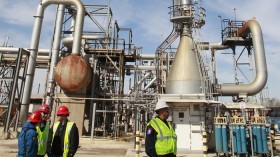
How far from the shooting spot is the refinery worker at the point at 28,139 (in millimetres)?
4344

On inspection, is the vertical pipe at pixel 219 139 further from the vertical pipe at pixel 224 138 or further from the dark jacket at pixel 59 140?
the dark jacket at pixel 59 140

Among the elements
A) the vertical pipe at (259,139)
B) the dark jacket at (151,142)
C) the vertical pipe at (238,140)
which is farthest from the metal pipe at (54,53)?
the dark jacket at (151,142)

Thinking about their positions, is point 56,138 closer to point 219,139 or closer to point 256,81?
point 219,139

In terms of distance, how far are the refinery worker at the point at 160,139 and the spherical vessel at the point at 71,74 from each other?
549 inches

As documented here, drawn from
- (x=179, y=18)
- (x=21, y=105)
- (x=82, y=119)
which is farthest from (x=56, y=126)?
(x=21, y=105)

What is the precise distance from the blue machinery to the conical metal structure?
292cm

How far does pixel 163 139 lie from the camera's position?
12.8ft

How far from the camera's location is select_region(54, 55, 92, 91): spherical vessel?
1716cm

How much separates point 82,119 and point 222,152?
10.6 m

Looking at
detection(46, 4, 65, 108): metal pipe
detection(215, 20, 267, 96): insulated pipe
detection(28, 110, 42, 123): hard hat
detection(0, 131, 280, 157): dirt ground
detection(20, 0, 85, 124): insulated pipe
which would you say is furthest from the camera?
detection(46, 4, 65, 108): metal pipe

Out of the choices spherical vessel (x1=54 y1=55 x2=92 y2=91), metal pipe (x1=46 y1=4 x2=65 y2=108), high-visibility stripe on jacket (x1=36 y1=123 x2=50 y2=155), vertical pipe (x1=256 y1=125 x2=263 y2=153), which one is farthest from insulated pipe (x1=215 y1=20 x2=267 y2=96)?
high-visibility stripe on jacket (x1=36 y1=123 x2=50 y2=155)

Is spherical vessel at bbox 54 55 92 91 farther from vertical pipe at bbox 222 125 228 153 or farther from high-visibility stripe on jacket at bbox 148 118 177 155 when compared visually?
high-visibility stripe on jacket at bbox 148 118 177 155

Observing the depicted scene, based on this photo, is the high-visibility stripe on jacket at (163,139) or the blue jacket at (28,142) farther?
the blue jacket at (28,142)

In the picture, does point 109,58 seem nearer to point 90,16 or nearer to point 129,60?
point 129,60
